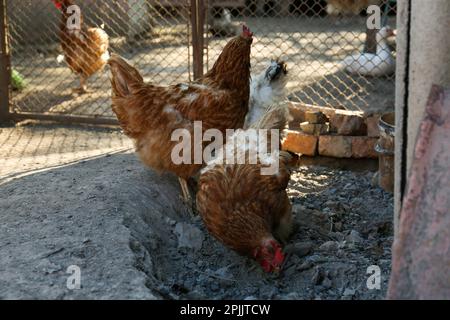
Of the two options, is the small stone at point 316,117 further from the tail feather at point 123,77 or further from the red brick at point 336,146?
the tail feather at point 123,77

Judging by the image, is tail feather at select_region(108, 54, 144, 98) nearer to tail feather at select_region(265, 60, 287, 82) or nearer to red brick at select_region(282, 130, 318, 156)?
tail feather at select_region(265, 60, 287, 82)

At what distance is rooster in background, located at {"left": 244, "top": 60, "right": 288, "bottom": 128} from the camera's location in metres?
4.99

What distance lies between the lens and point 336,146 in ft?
17.4

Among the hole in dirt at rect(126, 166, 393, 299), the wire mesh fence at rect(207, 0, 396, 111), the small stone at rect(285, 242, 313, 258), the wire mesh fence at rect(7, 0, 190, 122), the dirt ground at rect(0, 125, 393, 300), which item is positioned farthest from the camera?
the wire mesh fence at rect(7, 0, 190, 122)

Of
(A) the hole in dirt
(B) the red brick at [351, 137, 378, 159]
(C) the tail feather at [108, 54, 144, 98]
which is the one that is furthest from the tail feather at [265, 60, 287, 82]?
(C) the tail feather at [108, 54, 144, 98]

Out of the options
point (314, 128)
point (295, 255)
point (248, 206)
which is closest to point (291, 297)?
point (295, 255)

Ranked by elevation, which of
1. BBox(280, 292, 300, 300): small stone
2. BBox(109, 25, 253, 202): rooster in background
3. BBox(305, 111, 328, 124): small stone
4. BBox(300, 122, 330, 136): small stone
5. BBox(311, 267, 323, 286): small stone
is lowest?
BBox(280, 292, 300, 300): small stone

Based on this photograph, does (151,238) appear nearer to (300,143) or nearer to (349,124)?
(300,143)

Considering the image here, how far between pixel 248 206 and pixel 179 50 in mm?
6194

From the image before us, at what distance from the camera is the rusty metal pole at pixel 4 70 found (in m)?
6.41

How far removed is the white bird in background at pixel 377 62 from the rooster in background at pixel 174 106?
3214 mm

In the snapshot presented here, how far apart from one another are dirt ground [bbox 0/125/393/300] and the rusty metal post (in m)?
1.14

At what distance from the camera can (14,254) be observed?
3.31 m
